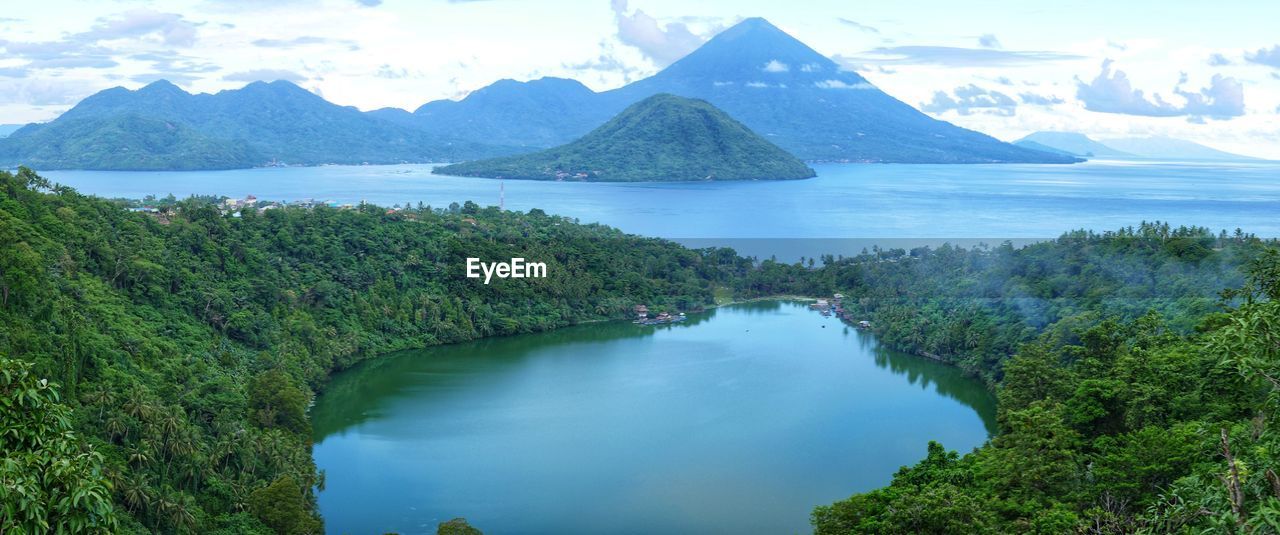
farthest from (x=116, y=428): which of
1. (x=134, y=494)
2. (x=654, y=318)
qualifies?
(x=654, y=318)

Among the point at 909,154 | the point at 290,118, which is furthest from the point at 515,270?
the point at 290,118

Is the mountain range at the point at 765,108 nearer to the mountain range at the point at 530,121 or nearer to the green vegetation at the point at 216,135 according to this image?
the mountain range at the point at 530,121

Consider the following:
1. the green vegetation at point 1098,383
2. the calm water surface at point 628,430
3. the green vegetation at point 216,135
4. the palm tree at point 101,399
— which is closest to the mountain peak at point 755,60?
the green vegetation at point 216,135

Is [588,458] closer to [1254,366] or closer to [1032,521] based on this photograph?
[1032,521]

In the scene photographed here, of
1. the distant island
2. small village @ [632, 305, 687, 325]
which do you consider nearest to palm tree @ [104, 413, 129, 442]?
small village @ [632, 305, 687, 325]

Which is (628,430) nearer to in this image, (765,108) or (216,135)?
(216,135)

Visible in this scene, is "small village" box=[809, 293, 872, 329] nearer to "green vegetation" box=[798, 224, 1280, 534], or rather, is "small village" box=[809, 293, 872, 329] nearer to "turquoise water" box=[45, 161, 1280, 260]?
"green vegetation" box=[798, 224, 1280, 534]
